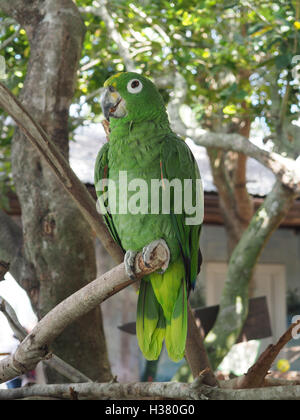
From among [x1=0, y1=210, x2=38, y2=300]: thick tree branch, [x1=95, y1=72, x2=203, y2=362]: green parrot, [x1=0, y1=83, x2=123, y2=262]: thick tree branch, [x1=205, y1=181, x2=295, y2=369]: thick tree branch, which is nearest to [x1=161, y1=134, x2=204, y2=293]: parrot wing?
[x1=95, y1=72, x2=203, y2=362]: green parrot

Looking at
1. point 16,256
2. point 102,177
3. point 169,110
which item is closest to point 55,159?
point 102,177

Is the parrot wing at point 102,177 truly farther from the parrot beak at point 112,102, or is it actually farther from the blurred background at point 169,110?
the blurred background at point 169,110

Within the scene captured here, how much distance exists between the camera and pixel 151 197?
54.9 inches

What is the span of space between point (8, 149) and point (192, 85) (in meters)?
1.40

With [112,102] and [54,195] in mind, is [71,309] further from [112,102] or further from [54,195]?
[54,195]

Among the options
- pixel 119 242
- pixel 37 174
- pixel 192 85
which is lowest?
pixel 119 242

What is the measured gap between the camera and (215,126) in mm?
3688

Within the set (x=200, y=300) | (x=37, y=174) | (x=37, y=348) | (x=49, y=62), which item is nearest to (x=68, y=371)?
(x=37, y=348)

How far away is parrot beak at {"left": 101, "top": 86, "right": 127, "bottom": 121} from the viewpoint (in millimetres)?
1462

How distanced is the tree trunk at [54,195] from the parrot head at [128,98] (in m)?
0.66

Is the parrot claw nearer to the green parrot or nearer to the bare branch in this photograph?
the green parrot

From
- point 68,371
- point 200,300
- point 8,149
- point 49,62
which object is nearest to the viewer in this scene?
point 68,371

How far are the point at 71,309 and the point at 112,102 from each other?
0.62m

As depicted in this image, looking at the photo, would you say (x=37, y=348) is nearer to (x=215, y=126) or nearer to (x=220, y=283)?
(x=215, y=126)
